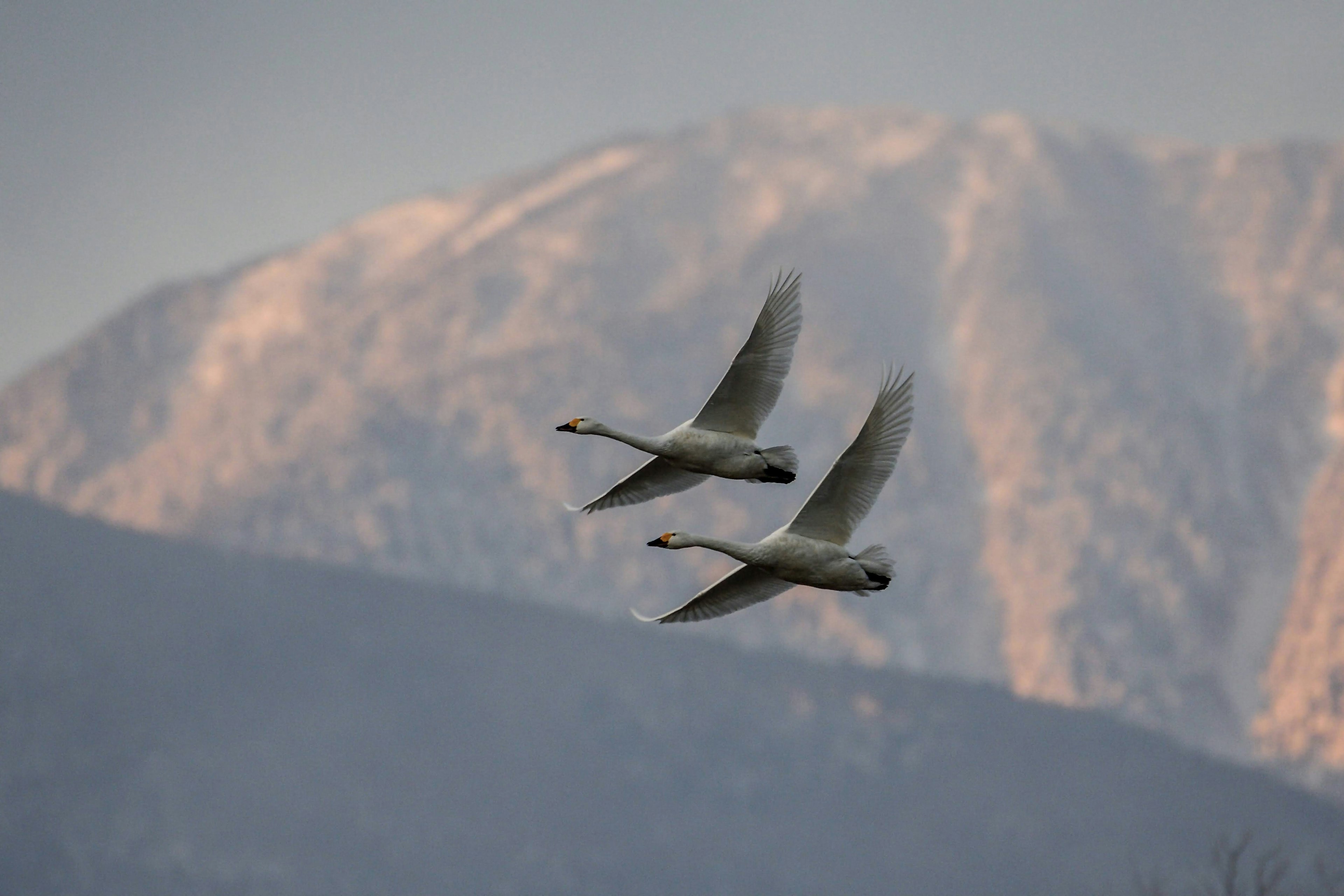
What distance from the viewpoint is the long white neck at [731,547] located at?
71.9 feet

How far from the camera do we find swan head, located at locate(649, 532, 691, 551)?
21.5 metres

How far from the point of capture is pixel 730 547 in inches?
877

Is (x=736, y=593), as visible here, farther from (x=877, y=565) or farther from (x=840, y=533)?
(x=877, y=565)

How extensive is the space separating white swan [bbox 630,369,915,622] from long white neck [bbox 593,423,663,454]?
4.61 feet

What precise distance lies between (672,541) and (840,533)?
8.24ft

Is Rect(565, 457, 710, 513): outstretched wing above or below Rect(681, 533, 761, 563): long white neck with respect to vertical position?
above

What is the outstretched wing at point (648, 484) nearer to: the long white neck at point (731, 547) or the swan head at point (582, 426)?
the swan head at point (582, 426)

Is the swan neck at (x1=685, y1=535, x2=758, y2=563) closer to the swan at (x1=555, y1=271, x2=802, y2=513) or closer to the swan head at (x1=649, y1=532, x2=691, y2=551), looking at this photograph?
the swan head at (x1=649, y1=532, x2=691, y2=551)

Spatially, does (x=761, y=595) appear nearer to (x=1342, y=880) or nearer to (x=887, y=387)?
(x=887, y=387)

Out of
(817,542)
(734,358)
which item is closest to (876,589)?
(817,542)

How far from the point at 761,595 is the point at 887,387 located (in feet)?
12.2

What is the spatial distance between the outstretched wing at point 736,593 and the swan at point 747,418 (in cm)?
141

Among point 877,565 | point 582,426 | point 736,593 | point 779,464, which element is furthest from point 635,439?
point 877,565

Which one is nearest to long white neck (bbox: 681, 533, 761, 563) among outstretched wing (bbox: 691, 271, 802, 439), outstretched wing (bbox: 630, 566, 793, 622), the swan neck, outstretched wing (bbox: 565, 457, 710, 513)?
the swan neck
